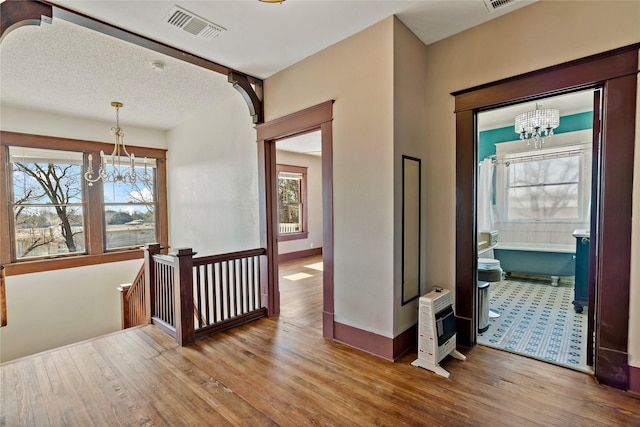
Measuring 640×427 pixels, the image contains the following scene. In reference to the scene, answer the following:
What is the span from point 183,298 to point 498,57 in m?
3.52

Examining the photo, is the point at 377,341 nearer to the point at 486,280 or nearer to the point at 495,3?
the point at 486,280

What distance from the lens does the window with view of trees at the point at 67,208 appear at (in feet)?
14.5

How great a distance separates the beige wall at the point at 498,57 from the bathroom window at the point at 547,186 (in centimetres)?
384

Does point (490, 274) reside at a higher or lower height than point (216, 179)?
lower

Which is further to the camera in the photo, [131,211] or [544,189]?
[131,211]

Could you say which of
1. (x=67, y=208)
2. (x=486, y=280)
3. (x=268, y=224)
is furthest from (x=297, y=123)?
(x=67, y=208)

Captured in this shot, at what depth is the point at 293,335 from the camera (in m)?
3.02

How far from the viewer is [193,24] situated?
A: 245cm

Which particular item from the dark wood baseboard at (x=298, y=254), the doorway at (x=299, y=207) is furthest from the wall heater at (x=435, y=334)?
the dark wood baseboard at (x=298, y=254)

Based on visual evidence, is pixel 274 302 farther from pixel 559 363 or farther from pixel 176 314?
Result: pixel 559 363

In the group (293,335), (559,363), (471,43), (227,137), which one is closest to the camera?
(559,363)

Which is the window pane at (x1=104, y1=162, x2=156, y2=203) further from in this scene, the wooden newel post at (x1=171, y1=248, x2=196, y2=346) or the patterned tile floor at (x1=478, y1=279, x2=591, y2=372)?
the patterned tile floor at (x1=478, y1=279, x2=591, y2=372)

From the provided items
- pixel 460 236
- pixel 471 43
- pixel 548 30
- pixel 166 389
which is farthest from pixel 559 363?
pixel 166 389

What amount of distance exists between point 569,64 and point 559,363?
228 cm
